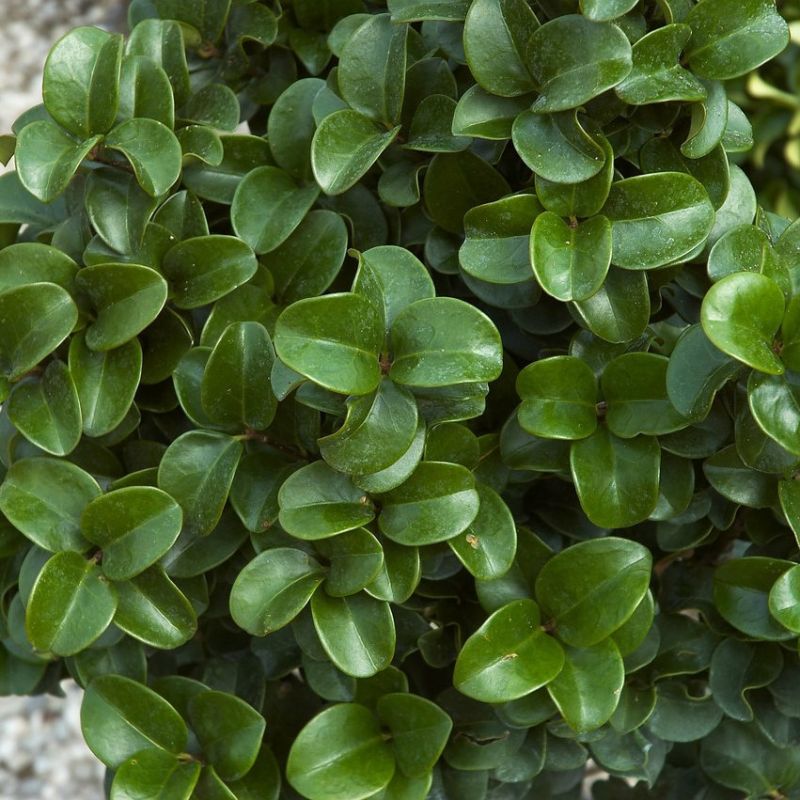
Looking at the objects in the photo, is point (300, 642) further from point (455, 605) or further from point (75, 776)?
point (75, 776)

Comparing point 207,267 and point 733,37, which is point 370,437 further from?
point 733,37

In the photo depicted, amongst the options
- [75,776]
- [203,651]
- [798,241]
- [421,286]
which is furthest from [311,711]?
[75,776]

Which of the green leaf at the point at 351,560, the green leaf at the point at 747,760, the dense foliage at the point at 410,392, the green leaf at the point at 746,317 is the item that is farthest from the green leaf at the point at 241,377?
the green leaf at the point at 747,760

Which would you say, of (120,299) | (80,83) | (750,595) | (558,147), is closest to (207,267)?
(120,299)

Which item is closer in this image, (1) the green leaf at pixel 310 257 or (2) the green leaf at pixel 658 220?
(2) the green leaf at pixel 658 220

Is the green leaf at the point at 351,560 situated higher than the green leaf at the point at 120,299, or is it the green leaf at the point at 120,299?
the green leaf at the point at 120,299

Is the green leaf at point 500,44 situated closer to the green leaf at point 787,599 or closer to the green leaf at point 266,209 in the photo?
the green leaf at point 266,209

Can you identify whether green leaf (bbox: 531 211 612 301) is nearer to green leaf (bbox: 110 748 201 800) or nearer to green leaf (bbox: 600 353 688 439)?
green leaf (bbox: 600 353 688 439)
